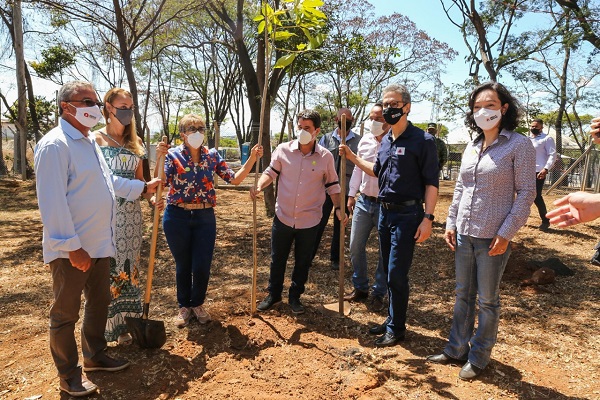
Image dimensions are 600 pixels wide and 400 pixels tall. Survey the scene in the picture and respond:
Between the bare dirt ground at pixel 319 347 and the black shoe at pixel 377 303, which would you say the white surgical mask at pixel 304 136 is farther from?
the black shoe at pixel 377 303

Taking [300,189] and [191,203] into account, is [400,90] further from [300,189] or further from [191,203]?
[191,203]

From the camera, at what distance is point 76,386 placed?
109 inches

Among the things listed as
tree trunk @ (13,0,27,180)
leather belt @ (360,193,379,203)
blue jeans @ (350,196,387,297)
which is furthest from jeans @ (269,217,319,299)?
tree trunk @ (13,0,27,180)

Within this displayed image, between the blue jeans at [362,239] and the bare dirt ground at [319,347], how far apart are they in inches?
11.0

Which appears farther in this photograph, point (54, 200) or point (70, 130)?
point (70, 130)

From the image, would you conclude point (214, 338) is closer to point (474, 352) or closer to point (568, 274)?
point (474, 352)

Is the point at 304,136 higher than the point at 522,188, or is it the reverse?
the point at 304,136

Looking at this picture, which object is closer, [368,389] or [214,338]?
[368,389]

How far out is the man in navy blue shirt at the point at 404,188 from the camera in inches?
135

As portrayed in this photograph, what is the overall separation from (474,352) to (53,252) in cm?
277

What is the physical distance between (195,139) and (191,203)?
52 centimetres

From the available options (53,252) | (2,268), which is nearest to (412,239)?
(53,252)

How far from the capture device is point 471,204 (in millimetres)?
2965

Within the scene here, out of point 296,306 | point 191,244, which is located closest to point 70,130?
point 191,244
